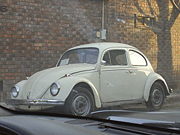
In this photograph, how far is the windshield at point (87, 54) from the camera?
707cm

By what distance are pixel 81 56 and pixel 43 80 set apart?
1.35 metres

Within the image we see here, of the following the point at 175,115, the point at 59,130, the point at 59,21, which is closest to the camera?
the point at 59,130

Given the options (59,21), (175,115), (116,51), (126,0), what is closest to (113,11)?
(126,0)

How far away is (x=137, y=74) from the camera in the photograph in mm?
8398

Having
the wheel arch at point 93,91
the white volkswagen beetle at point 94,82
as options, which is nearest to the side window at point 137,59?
the white volkswagen beetle at point 94,82

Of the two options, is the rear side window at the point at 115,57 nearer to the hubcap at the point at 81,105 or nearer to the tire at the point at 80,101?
the tire at the point at 80,101

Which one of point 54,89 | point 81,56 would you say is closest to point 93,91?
point 54,89

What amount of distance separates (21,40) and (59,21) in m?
1.42

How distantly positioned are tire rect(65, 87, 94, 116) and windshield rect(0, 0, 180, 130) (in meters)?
0.02

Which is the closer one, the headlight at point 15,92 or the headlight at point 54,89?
the headlight at point 54,89

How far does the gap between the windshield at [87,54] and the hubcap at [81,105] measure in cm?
2

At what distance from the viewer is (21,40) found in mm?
10008

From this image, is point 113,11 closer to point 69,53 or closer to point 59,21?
point 59,21

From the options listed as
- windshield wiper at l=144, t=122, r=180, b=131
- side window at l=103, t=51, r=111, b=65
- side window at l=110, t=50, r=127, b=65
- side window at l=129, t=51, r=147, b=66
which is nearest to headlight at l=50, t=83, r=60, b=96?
side window at l=103, t=51, r=111, b=65
